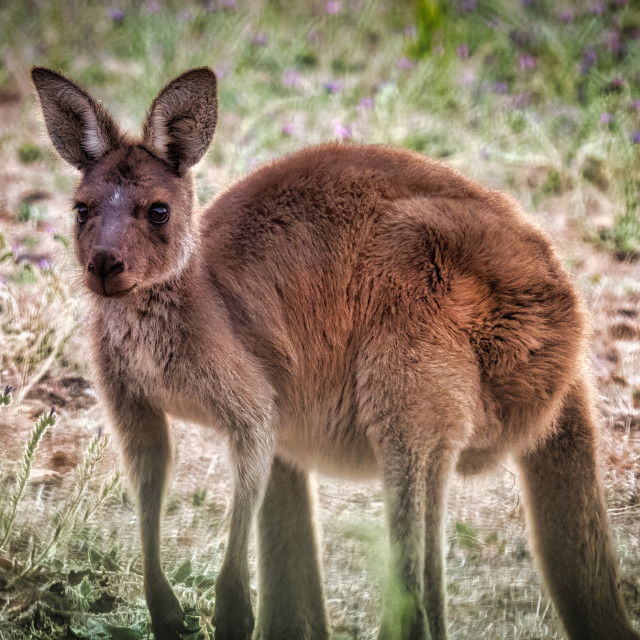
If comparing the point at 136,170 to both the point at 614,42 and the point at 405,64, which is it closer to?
the point at 405,64

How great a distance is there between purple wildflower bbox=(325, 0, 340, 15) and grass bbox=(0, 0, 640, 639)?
0.03m

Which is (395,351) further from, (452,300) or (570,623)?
(570,623)

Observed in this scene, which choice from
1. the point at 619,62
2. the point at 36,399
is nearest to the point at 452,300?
the point at 36,399

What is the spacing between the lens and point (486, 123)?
5.70 metres

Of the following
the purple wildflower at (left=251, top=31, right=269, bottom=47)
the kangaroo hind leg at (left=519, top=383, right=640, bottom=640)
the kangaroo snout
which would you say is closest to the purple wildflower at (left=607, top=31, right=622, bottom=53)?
the purple wildflower at (left=251, top=31, right=269, bottom=47)

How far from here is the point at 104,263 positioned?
8.18ft

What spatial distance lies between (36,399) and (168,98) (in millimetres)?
1755

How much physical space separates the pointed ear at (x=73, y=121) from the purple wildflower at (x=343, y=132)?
2273 mm

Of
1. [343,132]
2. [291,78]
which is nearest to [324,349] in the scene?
[343,132]

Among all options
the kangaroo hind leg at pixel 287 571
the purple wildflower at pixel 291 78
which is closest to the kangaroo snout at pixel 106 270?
the kangaroo hind leg at pixel 287 571

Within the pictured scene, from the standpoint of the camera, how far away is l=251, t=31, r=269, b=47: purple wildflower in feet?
21.0

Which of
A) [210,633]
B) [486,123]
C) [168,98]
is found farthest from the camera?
[486,123]

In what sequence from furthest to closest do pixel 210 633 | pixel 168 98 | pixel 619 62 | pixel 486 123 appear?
pixel 619 62, pixel 486 123, pixel 210 633, pixel 168 98

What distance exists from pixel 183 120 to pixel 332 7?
4480 mm
